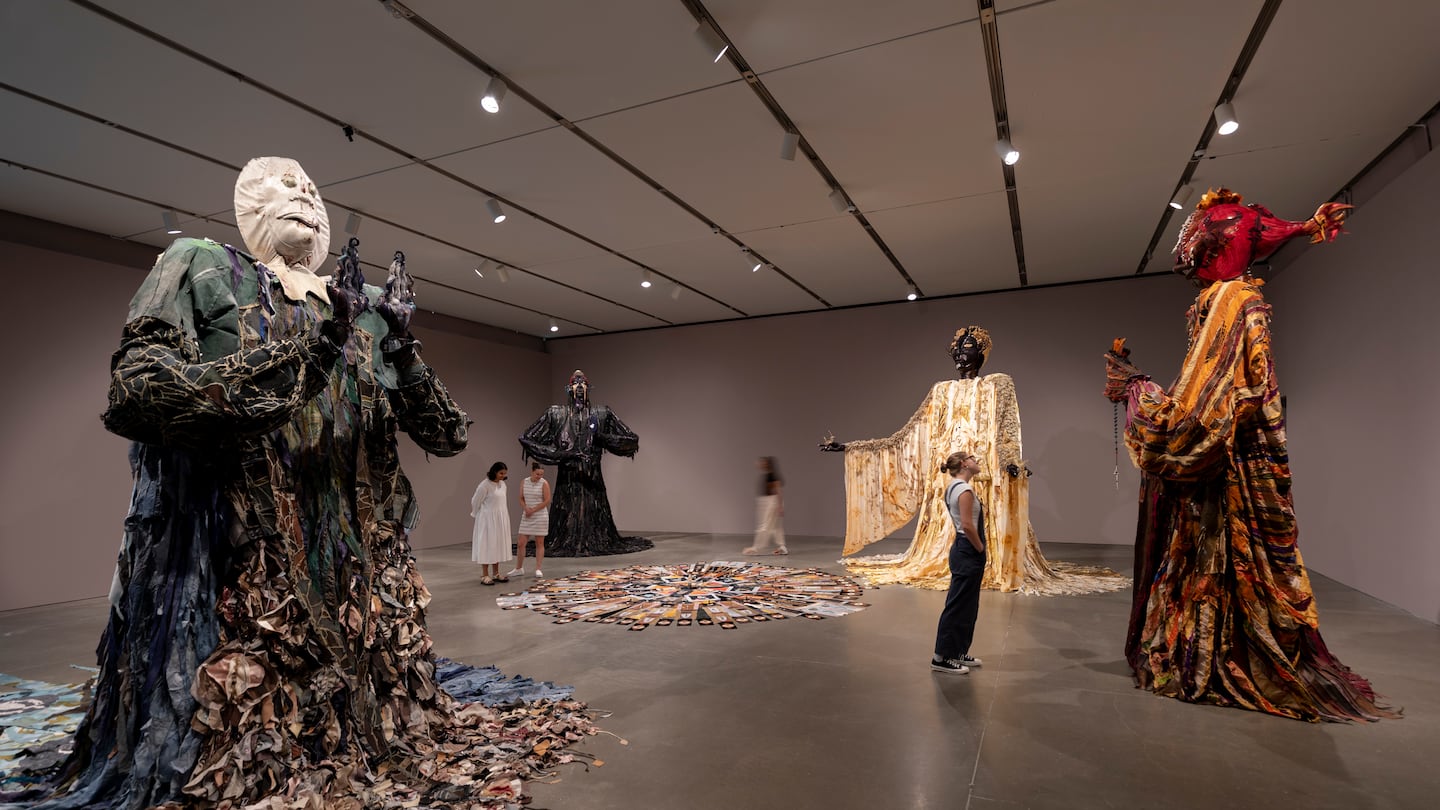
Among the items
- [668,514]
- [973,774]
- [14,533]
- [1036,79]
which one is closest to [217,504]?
[973,774]

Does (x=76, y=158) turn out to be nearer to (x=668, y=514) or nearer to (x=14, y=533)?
(x=14, y=533)

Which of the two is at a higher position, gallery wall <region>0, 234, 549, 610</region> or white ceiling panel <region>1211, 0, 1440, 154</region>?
white ceiling panel <region>1211, 0, 1440, 154</region>

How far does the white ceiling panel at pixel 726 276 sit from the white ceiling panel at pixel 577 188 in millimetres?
363

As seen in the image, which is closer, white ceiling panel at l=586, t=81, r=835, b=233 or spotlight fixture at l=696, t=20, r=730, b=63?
spotlight fixture at l=696, t=20, r=730, b=63

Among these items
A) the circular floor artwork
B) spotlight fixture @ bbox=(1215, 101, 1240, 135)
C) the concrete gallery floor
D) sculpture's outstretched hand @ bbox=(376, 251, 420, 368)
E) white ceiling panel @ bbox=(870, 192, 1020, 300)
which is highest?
white ceiling panel @ bbox=(870, 192, 1020, 300)

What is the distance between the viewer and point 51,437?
584 centimetres

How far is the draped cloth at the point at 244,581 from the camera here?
67.6 inches

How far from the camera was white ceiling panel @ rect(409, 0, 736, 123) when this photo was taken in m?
3.23

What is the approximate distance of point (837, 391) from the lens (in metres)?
9.82

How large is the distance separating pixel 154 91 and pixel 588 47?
2460 mm

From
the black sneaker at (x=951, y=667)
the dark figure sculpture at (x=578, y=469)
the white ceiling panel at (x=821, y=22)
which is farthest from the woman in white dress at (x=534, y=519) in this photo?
the white ceiling panel at (x=821, y=22)

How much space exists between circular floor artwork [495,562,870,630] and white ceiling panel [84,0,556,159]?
3.31 meters

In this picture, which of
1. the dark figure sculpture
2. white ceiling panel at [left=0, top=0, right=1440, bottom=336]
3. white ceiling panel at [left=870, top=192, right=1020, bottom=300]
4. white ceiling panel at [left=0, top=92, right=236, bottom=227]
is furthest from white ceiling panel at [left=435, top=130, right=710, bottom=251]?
the dark figure sculpture

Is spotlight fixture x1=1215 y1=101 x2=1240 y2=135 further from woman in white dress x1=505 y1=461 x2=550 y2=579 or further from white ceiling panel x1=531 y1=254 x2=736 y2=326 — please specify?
woman in white dress x1=505 y1=461 x2=550 y2=579
